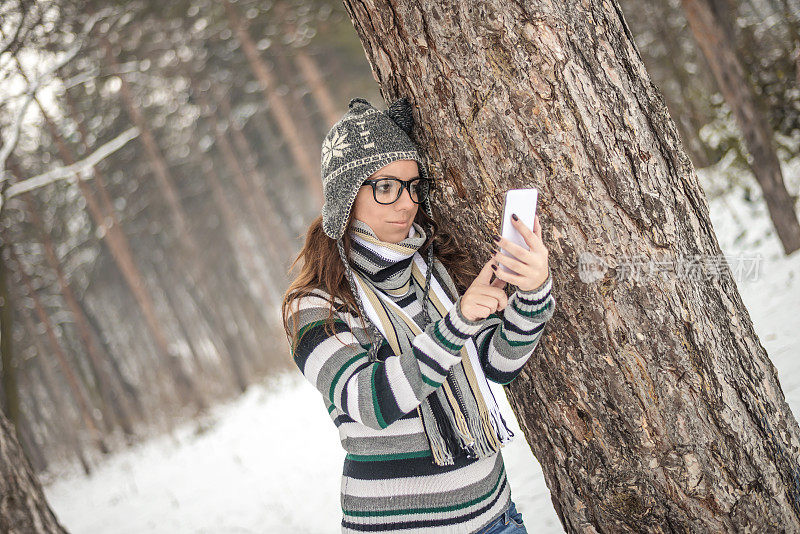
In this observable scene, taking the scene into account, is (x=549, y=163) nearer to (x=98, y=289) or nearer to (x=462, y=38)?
(x=462, y=38)

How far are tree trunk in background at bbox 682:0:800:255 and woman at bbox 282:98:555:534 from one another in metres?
4.96

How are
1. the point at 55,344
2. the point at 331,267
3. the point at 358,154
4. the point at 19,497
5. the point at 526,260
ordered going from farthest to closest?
the point at 55,344, the point at 19,497, the point at 331,267, the point at 358,154, the point at 526,260

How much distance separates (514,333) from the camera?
5.24ft

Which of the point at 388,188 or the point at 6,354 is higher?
the point at 6,354

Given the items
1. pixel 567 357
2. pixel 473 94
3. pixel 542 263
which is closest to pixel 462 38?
pixel 473 94

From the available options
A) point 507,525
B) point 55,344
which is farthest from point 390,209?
point 55,344

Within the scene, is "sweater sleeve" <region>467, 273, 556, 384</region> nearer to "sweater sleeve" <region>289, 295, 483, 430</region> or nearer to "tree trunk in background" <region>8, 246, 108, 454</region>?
"sweater sleeve" <region>289, 295, 483, 430</region>

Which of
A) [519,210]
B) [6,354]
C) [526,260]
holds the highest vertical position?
[6,354]

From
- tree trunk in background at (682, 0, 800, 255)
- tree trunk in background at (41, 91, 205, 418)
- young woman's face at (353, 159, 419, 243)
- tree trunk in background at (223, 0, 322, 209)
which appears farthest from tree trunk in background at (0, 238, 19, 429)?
tree trunk in background at (682, 0, 800, 255)

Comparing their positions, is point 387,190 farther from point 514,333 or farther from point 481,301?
point 514,333

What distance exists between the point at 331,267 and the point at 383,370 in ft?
1.46

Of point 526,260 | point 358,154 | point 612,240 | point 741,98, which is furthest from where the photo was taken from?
point 741,98

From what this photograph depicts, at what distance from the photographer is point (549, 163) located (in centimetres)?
157

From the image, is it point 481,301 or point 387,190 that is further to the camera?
point 387,190
